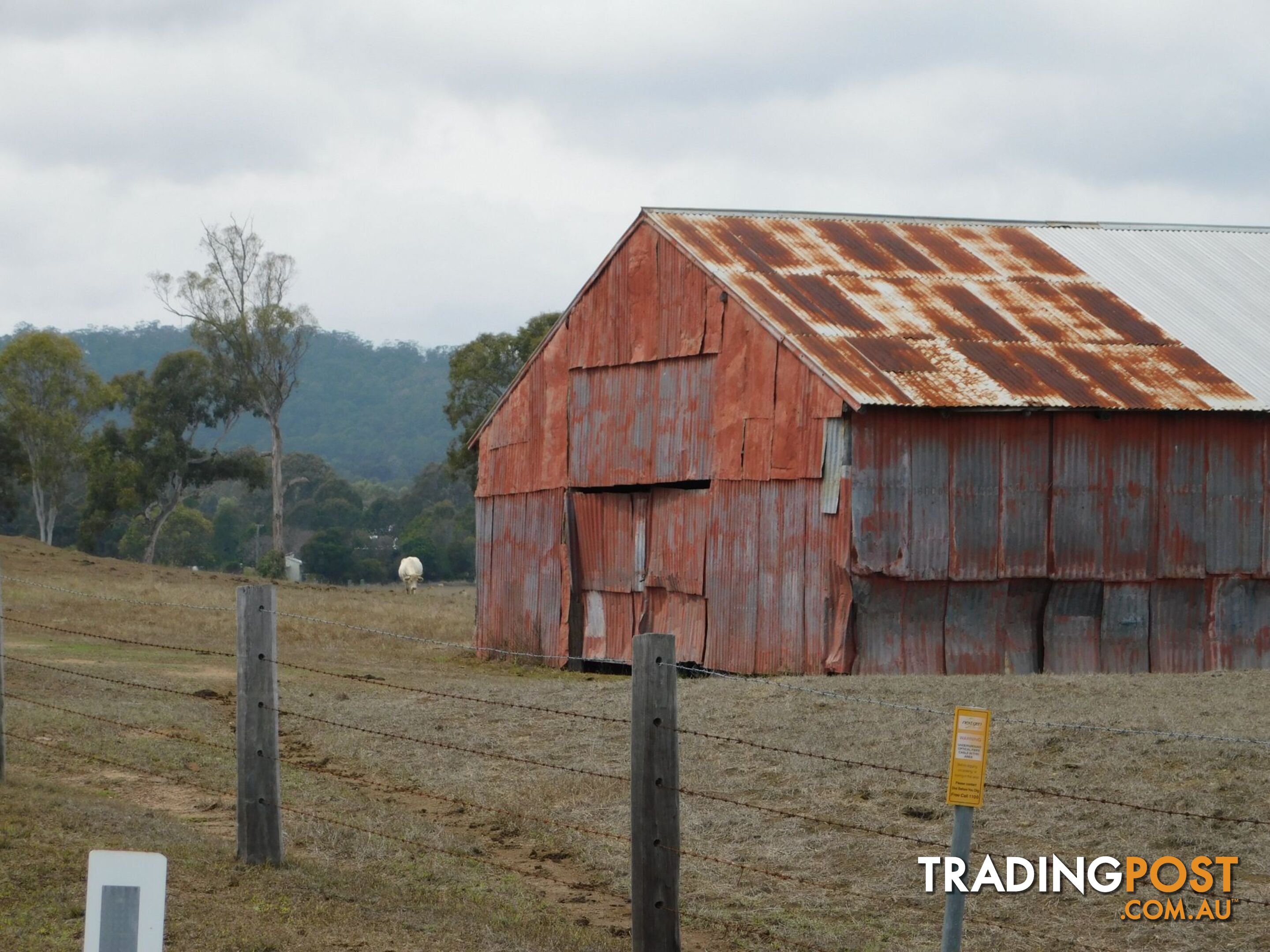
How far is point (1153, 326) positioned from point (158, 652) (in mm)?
18382

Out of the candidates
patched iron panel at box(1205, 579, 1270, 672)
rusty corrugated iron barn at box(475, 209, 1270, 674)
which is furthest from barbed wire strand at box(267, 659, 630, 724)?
patched iron panel at box(1205, 579, 1270, 672)

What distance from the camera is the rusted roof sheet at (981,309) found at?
24125 mm

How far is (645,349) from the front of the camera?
28.0m

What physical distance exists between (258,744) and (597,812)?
4375mm

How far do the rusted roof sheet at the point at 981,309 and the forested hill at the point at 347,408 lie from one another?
131249 mm

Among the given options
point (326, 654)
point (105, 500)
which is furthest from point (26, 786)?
point (105, 500)

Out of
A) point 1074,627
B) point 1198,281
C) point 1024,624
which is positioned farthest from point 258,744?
point 1198,281

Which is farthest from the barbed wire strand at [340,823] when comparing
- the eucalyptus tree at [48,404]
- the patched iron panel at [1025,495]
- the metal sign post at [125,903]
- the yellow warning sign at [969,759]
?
the eucalyptus tree at [48,404]

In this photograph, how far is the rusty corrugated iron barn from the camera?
23453 millimetres

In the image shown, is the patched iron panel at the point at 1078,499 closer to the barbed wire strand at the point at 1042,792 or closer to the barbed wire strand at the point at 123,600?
the barbed wire strand at the point at 1042,792

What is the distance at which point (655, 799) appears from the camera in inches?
353

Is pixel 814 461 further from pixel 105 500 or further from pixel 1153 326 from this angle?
pixel 105 500

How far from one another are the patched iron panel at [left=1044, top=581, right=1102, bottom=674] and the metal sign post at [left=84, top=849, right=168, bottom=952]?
20.8m

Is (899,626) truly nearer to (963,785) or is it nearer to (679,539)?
(679,539)
